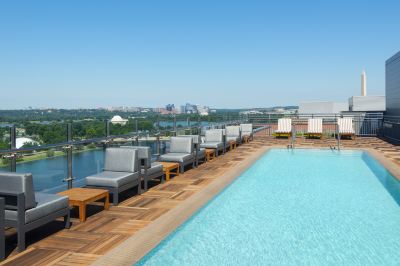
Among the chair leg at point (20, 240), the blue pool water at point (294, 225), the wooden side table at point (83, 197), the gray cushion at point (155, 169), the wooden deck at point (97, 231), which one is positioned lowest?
the blue pool water at point (294, 225)

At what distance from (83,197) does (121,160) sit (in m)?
1.29

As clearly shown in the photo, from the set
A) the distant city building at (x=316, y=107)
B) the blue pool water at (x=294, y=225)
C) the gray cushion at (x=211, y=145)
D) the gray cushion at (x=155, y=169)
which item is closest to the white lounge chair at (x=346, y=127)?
the gray cushion at (x=211, y=145)

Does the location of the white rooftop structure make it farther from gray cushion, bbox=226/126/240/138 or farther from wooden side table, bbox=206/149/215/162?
wooden side table, bbox=206/149/215/162

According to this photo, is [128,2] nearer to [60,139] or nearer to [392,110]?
[392,110]

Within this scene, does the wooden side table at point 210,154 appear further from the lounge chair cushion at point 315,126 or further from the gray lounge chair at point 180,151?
the lounge chair cushion at point 315,126

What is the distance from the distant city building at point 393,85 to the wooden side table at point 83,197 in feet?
45.6

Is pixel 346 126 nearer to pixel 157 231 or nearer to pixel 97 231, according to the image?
pixel 157 231

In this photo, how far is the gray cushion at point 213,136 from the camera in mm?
11039

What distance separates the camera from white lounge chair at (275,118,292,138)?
624 inches

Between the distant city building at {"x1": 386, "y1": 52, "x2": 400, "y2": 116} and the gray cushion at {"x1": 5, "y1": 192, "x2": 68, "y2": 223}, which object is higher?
the distant city building at {"x1": 386, "y1": 52, "x2": 400, "y2": 116}

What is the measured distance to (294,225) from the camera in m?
4.74

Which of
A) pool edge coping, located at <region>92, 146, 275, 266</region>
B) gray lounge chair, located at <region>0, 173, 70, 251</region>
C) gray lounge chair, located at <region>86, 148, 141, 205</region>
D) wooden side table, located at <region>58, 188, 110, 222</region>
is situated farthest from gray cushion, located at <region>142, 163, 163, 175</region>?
gray lounge chair, located at <region>0, 173, 70, 251</region>

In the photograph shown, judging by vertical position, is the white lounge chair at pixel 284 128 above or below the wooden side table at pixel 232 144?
above

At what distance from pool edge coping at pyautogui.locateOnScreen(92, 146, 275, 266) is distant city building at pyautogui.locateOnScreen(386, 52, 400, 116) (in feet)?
38.7
